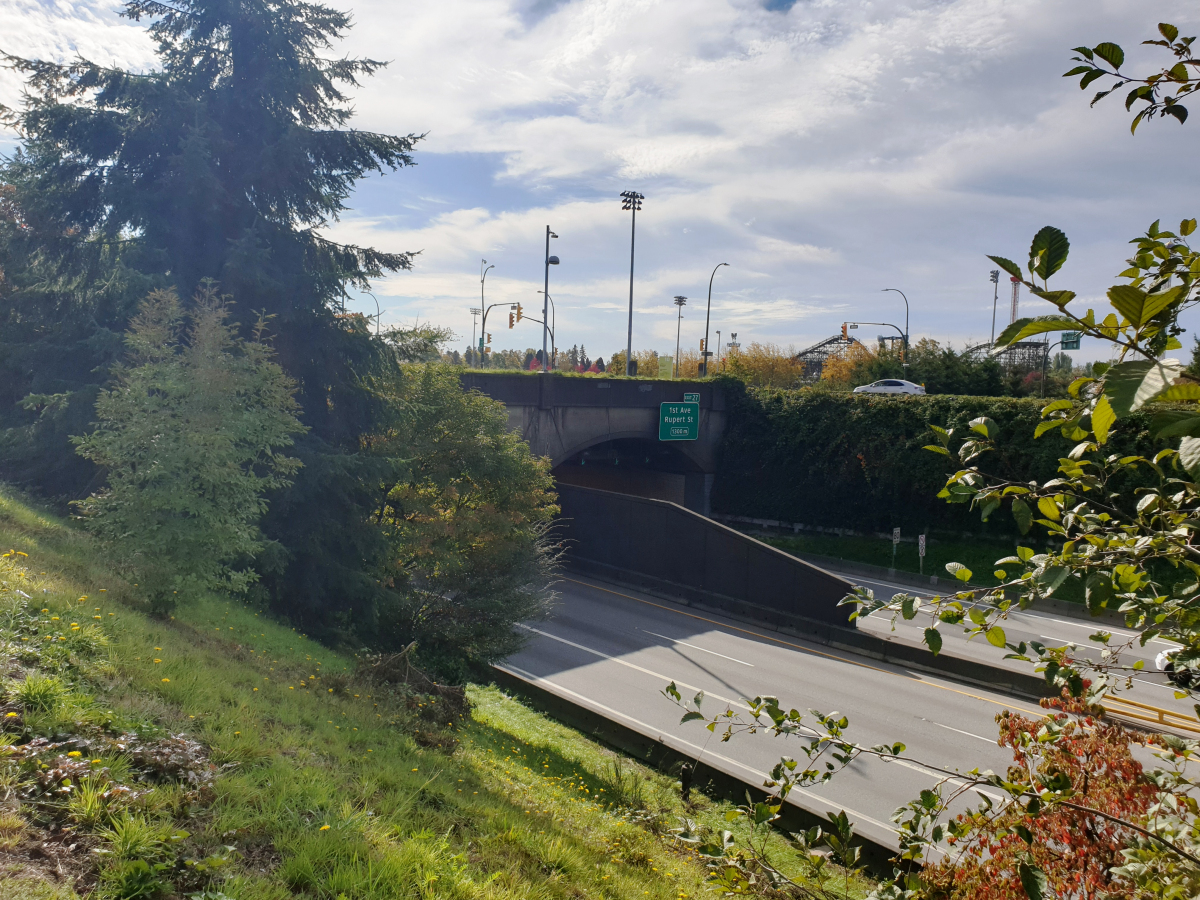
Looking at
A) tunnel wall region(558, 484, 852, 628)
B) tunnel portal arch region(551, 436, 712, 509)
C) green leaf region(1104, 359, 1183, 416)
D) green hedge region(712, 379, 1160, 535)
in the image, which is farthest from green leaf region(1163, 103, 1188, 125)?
tunnel portal arch region(551, 436, 712, 509)

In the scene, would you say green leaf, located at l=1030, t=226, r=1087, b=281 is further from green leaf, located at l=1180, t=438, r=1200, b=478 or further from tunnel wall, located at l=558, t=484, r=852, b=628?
tunnel wall, located at l=558, t=484, r=852, b=628

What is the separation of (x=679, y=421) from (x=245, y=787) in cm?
3542

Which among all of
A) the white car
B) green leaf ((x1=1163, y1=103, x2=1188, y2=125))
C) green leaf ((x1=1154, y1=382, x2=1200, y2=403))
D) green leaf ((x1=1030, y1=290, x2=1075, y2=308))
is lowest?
green leaf ((x1=1154, y1=382, x2=1200, y2=403))

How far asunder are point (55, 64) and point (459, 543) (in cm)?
1483

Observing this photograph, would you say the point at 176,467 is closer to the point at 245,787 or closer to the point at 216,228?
the point at 245,787

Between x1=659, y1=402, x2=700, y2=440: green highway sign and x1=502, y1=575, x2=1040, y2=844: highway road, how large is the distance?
46.5ft

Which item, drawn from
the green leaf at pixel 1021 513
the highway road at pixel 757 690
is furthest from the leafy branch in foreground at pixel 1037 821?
the highway road at pixel 757 690

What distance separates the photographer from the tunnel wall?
83.4ft

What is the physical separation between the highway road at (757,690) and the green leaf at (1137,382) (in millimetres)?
12704

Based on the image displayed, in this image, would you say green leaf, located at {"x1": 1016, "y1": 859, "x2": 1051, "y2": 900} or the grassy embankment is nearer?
green leaf, located at {"x1": 1016, "y1": 859, "x2": 1051, "y2": 900}

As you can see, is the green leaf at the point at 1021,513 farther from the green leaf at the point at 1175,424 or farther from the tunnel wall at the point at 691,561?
the tunnel wall at the point at 691,561

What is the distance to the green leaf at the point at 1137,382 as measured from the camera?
154 cm

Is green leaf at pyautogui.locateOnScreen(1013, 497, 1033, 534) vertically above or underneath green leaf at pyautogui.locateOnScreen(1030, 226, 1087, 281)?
underneath

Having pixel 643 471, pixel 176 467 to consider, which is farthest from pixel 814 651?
pixel 643 471
